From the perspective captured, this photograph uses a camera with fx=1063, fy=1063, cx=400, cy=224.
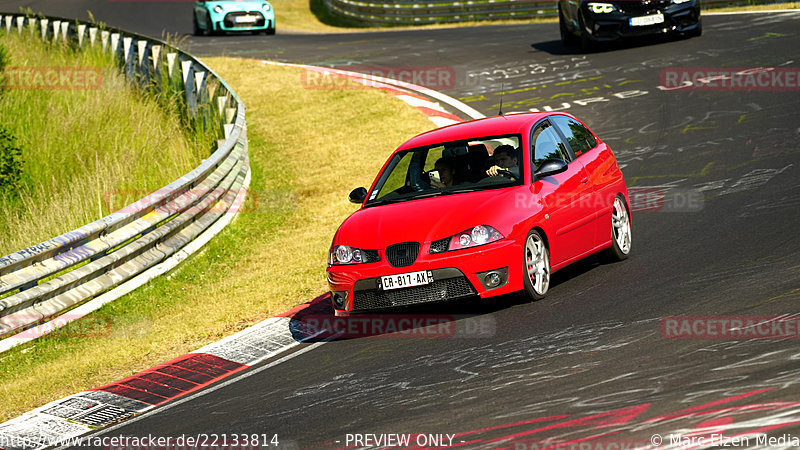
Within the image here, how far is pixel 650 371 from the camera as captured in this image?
20.8 feet

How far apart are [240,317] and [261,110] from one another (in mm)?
11824

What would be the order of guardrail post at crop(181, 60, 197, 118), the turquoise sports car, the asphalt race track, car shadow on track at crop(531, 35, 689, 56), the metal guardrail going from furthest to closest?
the metal guardrail, the turquoise sports car, car shadow on track at crop(531, 35, 689, 56), guardrail post at crop(181, 60, 197, 118), the asphalt race track

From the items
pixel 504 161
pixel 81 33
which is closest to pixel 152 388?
pixel 504 161

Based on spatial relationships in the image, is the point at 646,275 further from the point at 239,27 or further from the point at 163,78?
the point at 239,27

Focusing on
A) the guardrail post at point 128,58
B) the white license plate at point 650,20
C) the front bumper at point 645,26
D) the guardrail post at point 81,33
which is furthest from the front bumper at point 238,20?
the white license plate at point 650,20

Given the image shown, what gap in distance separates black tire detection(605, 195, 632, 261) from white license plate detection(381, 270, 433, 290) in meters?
2.38

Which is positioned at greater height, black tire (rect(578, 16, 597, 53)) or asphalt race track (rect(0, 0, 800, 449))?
black tire (rect(578, 16, 597, 53))

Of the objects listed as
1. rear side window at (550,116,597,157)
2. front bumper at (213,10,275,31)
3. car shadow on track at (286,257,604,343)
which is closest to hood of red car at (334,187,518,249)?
car shadow on track at (286,257,604,343)

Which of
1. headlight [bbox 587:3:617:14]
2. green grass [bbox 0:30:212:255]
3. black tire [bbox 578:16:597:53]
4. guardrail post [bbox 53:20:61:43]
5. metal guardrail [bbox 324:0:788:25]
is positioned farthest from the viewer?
metal guardrail [bbox 324:0:788:25]

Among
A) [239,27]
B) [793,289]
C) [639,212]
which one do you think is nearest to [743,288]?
[793,289]

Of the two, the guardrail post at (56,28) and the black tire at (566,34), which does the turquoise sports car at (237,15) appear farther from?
the black tire at (566,34)

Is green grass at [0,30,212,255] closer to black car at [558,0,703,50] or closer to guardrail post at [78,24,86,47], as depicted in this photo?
guardrail post at [78,24,86,47]

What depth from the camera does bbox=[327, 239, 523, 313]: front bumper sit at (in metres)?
8.31

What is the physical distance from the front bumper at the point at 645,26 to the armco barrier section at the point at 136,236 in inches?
315
